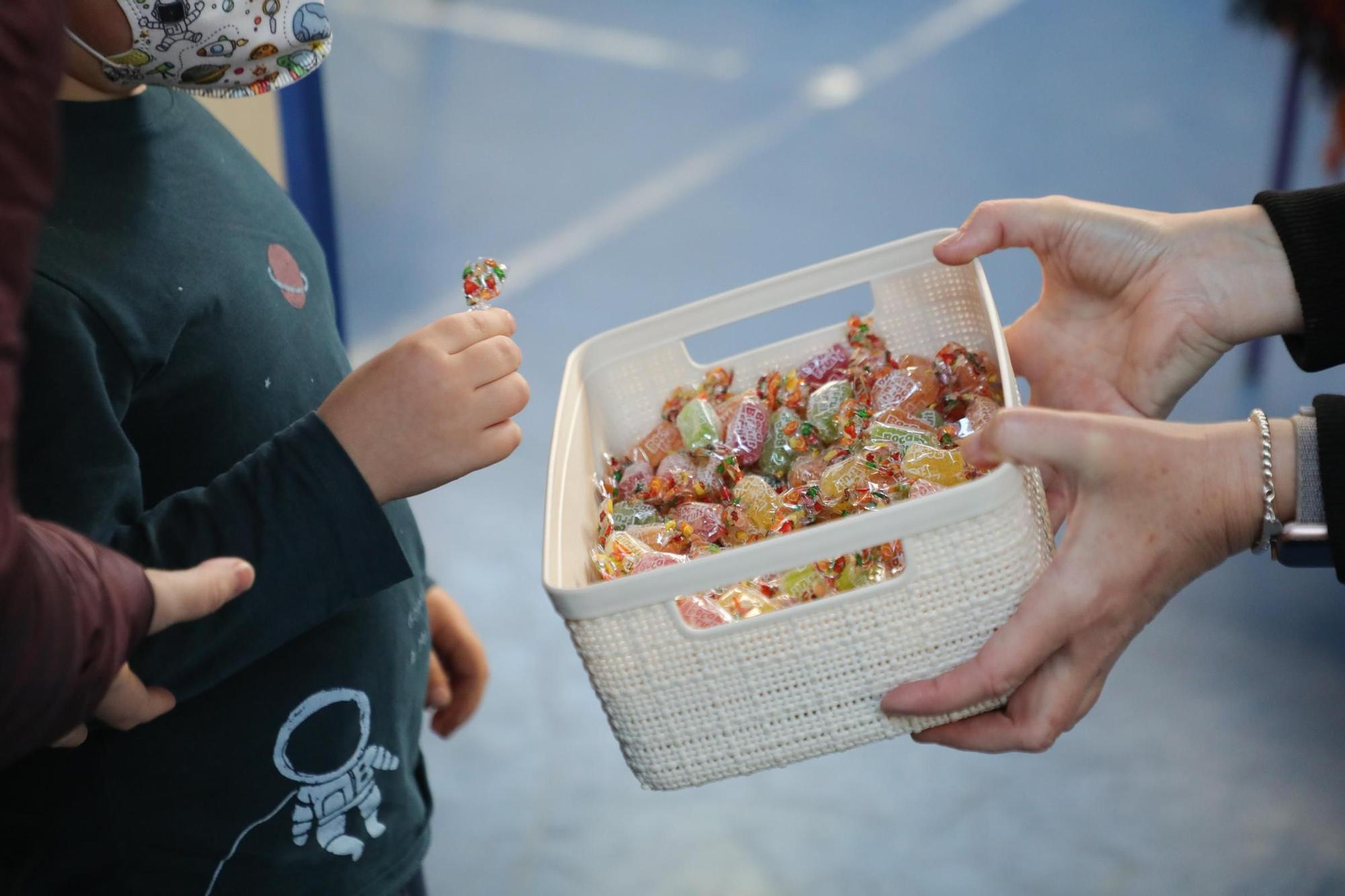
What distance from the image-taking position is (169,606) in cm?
65

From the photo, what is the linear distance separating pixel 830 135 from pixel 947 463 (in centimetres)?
293

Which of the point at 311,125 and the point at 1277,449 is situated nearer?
the point at 1277,449

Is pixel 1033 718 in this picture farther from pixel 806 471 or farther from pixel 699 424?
pixel 699 424

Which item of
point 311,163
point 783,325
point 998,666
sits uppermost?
point 311,163

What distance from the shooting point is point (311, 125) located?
2746 millimetres

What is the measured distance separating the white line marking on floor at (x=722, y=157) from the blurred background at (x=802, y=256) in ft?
0.04

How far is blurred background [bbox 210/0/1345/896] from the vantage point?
1882 millimetres

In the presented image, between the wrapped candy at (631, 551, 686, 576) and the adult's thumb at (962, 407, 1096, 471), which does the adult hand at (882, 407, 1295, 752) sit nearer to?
the adult's thumb at (962, 407, 1096, 471)

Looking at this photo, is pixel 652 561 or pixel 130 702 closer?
pixel 130 702

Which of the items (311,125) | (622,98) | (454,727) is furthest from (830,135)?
(454,727)

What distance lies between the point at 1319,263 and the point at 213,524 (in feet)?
3.63

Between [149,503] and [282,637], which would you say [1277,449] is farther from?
[149,503]

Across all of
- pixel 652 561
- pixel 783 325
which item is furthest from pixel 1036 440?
pixel 783 325

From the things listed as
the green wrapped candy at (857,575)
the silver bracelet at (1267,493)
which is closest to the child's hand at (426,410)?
the green wrapped candy at (857,575)
